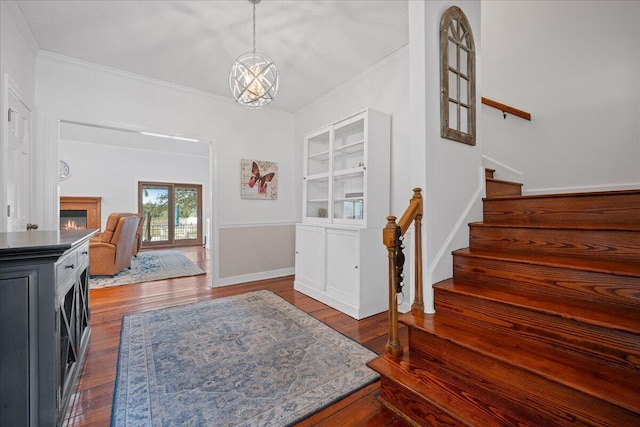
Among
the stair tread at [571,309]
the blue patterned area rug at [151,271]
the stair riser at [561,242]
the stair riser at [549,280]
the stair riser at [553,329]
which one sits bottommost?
the blue patterned area rug at [151,271]

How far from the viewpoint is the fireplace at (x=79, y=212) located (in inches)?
259

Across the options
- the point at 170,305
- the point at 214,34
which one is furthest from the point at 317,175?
the point at 170,305

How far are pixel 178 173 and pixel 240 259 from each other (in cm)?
543

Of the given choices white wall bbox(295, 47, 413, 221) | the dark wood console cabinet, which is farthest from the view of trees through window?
the dark wood console cabinet

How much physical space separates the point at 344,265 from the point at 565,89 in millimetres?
2814

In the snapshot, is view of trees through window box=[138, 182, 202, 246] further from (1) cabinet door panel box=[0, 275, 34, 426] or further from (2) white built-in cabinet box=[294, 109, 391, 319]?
(1) cabinet door panel box=[0, 275, 34, 426]

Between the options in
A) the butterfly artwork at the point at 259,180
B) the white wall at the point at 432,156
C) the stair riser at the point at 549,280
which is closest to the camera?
the stair riser at the point at 549,280

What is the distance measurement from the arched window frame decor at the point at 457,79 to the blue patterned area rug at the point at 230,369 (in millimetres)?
1846

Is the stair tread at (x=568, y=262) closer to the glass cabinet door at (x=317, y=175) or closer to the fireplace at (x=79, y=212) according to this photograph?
the glass cabinet door at (x=317, y=175)

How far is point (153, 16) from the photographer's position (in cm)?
242

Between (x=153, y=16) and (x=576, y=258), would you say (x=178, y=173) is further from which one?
(x=576, y=258)

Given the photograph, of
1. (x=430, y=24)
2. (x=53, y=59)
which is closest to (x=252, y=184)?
(x=53, y=59)

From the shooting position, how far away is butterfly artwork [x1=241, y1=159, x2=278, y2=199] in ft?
14.1

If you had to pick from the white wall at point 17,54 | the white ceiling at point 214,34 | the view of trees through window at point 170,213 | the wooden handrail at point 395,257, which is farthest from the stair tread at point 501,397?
the view of trees through window at point 170,213
